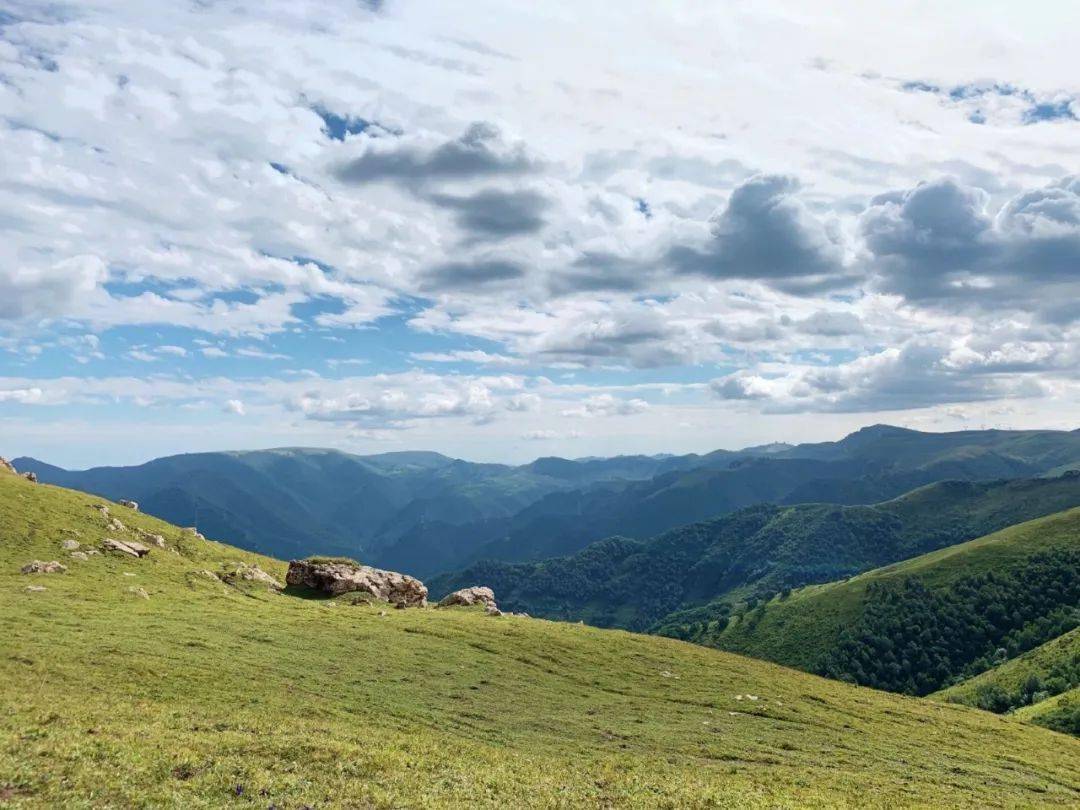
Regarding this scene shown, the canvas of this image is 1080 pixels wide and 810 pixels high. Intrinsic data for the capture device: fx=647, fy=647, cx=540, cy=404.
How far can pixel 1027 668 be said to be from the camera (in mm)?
179000

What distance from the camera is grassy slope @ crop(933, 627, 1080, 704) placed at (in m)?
170

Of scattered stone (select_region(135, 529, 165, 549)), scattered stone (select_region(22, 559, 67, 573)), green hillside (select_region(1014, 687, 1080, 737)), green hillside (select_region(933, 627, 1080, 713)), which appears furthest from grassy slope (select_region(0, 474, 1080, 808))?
green hillside (select_region(933, 627, 1080, 713))

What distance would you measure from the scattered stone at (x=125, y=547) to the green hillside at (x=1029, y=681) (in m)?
183

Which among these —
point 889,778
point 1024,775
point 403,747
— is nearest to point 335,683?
point 403,747

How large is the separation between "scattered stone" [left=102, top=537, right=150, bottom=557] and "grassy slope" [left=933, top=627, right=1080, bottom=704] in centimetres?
19275

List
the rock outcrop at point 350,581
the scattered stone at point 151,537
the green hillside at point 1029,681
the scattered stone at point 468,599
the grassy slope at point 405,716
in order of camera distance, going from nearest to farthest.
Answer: the grassy slope at point 405,716
the rock outcrop at point 350,581
the scattered stone at point 151,537
the scattered stone at point 468,599
the green hillside at point 1029,681

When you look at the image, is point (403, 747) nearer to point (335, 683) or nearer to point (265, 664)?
point (335, 683)

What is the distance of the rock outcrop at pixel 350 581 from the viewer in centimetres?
9238

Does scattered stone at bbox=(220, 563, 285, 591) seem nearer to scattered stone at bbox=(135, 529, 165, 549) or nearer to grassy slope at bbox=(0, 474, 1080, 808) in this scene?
grassy slope at bbox=(0, 474, 1080, 808)

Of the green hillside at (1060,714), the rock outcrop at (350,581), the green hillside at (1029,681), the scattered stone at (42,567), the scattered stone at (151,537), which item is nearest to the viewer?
the scattered stone at (42,567)

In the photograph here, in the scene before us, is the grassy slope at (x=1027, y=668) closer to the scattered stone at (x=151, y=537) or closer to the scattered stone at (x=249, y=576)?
the scattered stone at (x=249, y=576)

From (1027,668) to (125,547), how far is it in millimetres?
218118

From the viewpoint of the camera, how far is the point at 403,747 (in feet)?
120

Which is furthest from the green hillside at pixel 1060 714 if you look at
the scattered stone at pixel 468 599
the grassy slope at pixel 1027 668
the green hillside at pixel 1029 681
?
the scattered stone at pixel 468 599
